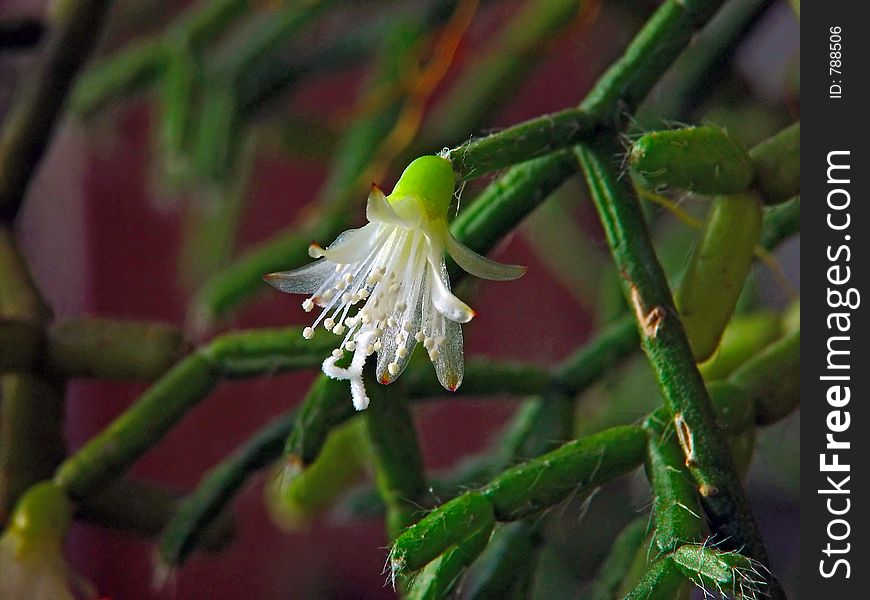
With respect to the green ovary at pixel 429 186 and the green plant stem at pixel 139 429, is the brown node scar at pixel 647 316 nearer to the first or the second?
the green ovary at pixel 429 186

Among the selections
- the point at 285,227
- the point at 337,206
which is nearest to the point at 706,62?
the point at 337,206

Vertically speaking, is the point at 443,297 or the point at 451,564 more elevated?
the point at 443,297

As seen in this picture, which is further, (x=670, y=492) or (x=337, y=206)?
(x=337, y=206)

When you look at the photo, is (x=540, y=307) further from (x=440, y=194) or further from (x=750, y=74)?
(x=440, y=194)

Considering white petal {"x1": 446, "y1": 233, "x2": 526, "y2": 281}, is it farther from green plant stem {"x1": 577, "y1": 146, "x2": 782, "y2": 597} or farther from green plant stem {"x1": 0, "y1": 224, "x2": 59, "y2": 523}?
green plant stem {"x1": 0, "y1": 224, "x2": 59, "y2": 523}

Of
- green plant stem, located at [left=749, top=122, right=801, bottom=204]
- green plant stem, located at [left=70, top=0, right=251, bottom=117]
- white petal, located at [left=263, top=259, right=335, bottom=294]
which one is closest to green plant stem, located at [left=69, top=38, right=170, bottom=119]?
green plant stem, located at [left=70, top=0, right=251, bottom=117]

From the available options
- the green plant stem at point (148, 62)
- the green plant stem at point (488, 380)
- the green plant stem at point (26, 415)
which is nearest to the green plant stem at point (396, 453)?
the green plant stem at point (488, 380)

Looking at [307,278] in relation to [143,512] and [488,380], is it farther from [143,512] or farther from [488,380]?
[143,512]
